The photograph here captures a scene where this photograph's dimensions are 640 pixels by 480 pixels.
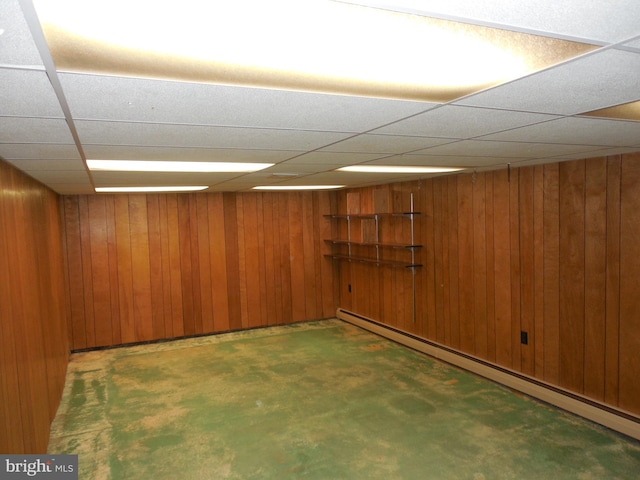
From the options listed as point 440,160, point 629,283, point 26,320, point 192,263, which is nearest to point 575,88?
point 440,160

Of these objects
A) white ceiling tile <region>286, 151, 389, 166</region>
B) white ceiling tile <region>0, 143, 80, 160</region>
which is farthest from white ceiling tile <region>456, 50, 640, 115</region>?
white ceiling tile <region>0, 143, 80, 160</region>

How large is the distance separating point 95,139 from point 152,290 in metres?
4.68

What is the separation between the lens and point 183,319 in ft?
21.7

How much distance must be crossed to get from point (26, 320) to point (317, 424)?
2.34 m

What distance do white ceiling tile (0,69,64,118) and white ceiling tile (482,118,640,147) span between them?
2072 mm

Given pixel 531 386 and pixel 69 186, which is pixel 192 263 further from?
pixel 531 386

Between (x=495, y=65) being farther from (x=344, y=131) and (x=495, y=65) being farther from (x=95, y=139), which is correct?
(x=95, y=139)

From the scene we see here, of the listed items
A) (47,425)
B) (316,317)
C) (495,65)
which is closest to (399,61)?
(495,65)

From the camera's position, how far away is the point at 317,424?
3.73 m

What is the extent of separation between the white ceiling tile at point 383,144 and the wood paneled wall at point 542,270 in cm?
184

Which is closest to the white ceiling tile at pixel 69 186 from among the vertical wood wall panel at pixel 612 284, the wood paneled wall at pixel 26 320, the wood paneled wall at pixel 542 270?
the wood paneled wall at pixel 26 320

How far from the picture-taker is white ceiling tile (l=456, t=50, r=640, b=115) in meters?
1.28

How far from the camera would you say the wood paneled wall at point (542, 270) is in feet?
11.3

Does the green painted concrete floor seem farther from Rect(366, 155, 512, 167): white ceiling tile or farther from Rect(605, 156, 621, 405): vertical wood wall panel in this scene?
Rect(366, 155, 512, 167): white ceiling tile
